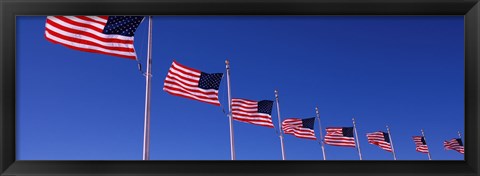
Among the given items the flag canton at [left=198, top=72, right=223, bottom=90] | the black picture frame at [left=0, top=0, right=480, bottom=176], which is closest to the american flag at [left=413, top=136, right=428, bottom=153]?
the flag canton at [left=198, top=72, right=223, bottom=90]

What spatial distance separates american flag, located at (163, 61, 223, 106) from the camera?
7324mm

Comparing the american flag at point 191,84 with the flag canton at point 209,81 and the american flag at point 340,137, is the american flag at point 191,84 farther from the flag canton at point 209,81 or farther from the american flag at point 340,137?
the american flag at point 340,137

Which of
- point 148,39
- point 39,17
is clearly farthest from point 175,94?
point 39,17

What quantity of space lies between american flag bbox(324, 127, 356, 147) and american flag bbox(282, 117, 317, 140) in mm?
984

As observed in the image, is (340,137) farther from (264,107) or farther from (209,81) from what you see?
(209,81)

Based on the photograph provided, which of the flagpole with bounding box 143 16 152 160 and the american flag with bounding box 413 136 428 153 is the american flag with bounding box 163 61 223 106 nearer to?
the flagpole with bounding box 143 16 152 160

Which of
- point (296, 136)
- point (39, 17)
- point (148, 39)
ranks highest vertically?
point (148, 39)

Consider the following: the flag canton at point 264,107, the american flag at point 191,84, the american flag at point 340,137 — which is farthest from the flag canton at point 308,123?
the american flag at point 191,84

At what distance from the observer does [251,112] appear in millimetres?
11500

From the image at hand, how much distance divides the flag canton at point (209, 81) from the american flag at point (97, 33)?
10.5 feet
